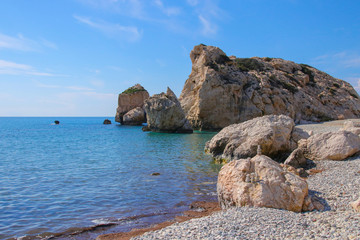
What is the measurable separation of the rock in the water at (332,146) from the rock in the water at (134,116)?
66.0 m

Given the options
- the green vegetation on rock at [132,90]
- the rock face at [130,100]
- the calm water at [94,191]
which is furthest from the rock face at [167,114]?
the green vegetation on rock at [132,90]

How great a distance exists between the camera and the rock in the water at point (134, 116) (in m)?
81.0

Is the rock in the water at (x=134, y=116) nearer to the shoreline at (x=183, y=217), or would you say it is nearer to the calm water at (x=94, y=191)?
the calm water at (x=94, y=191)

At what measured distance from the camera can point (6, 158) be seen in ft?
81.8

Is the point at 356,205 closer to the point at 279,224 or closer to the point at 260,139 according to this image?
the point at 279,224

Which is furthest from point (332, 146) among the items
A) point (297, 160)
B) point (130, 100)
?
point (130, 100)

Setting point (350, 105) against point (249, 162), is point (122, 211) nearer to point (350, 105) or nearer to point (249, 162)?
point (249, 162)

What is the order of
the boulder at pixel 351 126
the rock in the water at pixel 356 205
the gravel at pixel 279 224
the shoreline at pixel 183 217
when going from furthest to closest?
1. the boulder at pixel 351 126
2. the shoreline at pixel 183 217
3. the rock in the water at pixel 356 205
4. the gravel at pixel 279 224

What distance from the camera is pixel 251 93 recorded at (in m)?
56.0

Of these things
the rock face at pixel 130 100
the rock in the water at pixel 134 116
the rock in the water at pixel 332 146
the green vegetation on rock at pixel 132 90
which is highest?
the green vegetation on rock at pixel 132 90

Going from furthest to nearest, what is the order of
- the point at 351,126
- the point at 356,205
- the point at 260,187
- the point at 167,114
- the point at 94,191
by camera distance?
the point at 167,114
the point at 351,126
the point at 94,191
the point at 260,187
the point at 356,205

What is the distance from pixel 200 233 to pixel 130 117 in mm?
75597

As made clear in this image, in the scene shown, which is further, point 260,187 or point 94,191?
point 94,191

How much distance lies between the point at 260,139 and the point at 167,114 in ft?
109
